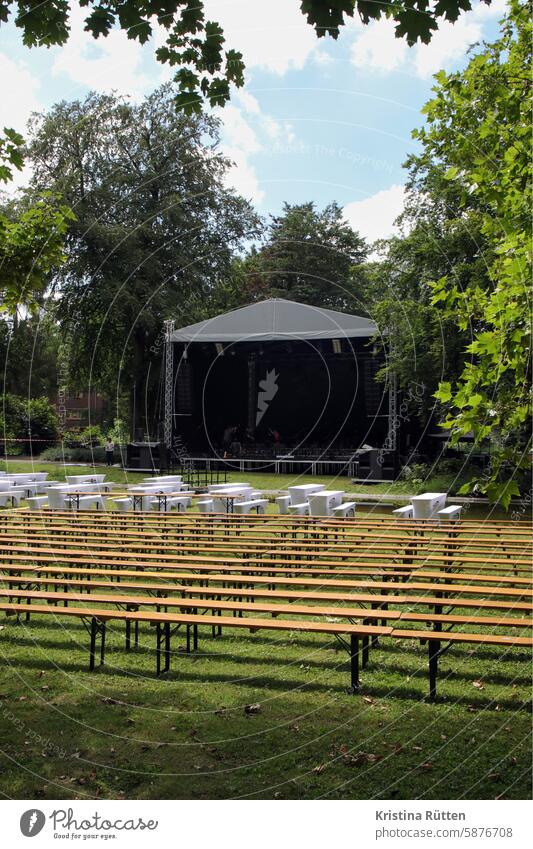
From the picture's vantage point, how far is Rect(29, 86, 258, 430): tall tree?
27266 mm

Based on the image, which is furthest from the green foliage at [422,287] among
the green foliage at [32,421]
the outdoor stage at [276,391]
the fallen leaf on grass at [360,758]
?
the green foliage at [32,421]

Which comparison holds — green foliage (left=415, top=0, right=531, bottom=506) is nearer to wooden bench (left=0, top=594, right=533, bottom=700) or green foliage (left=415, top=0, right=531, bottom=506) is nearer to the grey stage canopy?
wooden bench (left=0, top=594, right=533, bottom=700)

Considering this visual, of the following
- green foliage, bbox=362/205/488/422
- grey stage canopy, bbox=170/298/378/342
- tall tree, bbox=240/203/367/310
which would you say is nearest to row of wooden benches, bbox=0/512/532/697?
green foliage, bbox=362/205/488/422

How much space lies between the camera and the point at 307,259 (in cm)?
3188

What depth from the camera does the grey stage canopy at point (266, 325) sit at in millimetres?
23016

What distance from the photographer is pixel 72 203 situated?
26.9m

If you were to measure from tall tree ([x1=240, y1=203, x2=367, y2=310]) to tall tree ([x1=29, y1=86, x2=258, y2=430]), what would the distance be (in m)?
1.67

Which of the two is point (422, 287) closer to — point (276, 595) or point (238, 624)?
point (276, 595)

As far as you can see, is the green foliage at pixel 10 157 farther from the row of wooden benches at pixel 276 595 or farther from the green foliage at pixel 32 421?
the green foliage at pixel 32 421

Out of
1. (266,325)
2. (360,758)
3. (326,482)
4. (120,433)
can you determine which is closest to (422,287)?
(326,482)

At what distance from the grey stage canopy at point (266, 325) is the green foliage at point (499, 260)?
16.3 meters

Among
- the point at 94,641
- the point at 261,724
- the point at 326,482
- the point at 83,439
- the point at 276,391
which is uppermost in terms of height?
the point at 276,391

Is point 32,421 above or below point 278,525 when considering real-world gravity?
above

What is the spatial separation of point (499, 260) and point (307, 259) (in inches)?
1071
